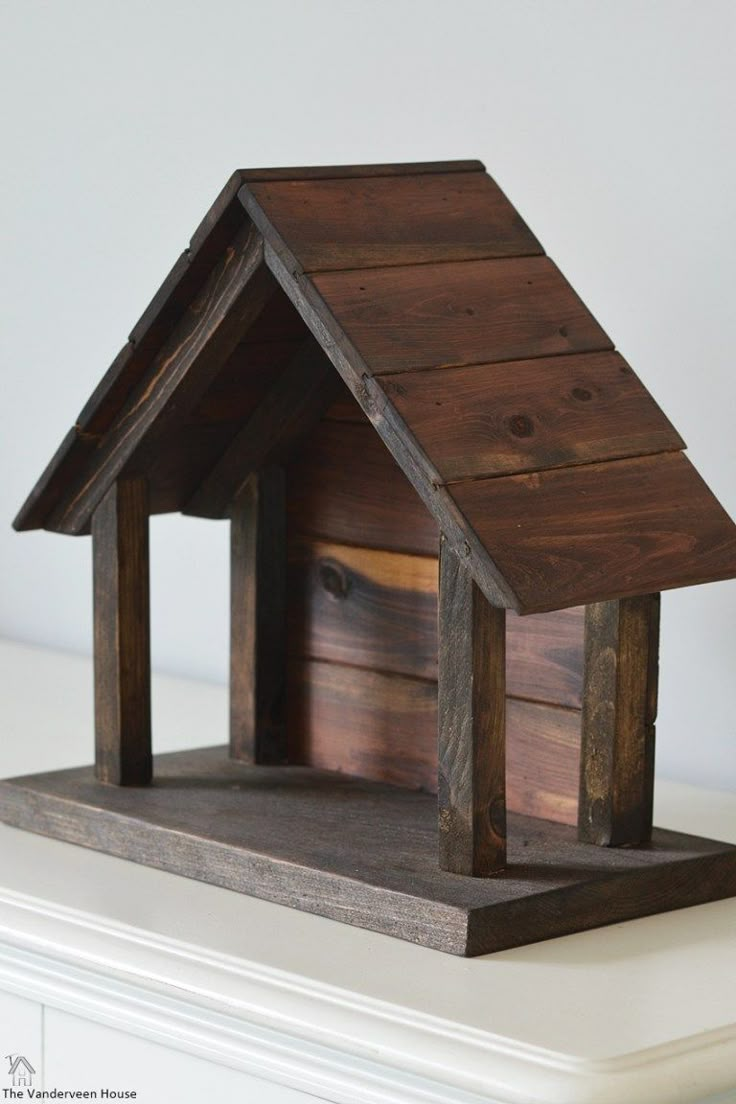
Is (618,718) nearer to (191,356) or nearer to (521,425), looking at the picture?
(521,425)

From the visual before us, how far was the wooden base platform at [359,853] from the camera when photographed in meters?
1.08

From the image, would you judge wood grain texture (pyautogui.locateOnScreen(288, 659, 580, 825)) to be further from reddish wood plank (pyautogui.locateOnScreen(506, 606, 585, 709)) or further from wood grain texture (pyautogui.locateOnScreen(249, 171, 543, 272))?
wood grain texture (pyautogui.locateOnScreen(249, 171, 543, 272))

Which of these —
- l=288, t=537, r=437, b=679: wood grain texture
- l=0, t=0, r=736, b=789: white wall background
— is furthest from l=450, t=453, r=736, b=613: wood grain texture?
l=0, t=0, r=736, b=789: white wall background

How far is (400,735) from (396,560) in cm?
13

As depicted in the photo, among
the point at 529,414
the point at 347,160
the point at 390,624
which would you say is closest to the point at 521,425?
the point at 529,414

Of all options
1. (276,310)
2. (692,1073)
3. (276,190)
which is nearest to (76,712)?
(276,310)

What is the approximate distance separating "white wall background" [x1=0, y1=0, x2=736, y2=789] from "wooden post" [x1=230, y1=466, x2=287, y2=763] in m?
0.34

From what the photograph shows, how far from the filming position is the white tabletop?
915 millimetres

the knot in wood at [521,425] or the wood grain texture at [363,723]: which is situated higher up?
the knot in wood at [521,425]

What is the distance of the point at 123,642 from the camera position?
1326mm

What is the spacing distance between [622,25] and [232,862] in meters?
0.75

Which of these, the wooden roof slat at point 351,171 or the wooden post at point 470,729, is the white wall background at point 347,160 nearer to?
the wooden roof slat at point 351,171

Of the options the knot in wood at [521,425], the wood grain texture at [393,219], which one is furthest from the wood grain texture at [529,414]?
the wood grain texture at [393,219]

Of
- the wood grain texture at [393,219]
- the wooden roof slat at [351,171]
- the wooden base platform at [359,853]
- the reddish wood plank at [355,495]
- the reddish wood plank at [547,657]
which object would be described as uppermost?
the wooden roof slat at [351,171]
